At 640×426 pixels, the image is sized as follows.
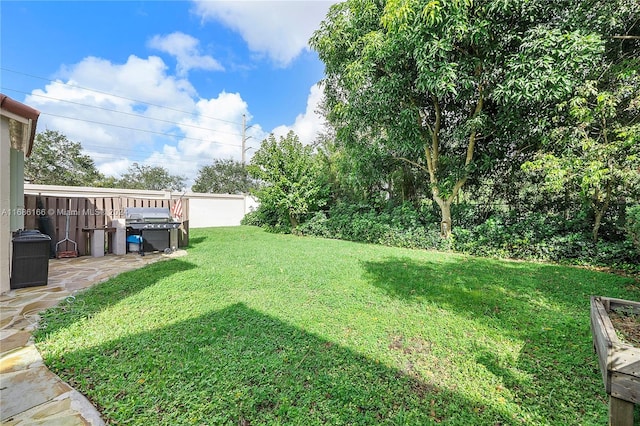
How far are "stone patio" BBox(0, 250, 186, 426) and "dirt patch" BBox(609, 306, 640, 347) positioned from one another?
12.1 feet

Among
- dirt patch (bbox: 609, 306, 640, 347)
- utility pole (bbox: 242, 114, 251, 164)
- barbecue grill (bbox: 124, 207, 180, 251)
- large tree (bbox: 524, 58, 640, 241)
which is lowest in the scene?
dirt patch (bbox: 609, 306, 640, 347)

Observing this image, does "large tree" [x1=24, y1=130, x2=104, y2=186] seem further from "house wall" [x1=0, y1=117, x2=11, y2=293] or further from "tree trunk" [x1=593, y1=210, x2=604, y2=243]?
"tree trunk" [x1=593, y1=210, x2=604, y2=243]

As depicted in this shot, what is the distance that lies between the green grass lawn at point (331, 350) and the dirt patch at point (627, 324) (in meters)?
0.43

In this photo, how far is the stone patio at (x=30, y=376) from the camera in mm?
1616

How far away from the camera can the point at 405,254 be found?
7359 millimetres

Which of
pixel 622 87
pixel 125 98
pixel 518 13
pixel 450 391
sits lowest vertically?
pixel 450 391

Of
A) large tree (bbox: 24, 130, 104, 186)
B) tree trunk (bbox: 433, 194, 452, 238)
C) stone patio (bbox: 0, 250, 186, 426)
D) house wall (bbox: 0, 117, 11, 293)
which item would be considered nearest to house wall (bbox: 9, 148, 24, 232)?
house wall (bbox: 0, 117, 11, 293)

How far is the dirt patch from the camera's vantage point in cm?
195

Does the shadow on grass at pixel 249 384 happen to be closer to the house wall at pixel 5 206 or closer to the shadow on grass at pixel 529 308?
the shadow on grass at pixel 529 308

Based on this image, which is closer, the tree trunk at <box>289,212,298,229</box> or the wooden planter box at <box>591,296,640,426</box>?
the wooden planter box at <box>591,296,640,426</box>

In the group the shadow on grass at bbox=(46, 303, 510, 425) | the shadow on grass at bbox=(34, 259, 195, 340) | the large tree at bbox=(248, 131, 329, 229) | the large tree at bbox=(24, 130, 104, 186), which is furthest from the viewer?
the large tree at bbox=(24, 130, 104, 186)

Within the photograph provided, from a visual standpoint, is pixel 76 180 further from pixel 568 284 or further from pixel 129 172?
pixel 568 284

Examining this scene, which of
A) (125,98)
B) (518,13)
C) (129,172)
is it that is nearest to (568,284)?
(518,13)

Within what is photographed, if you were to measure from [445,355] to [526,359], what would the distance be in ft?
2.41
